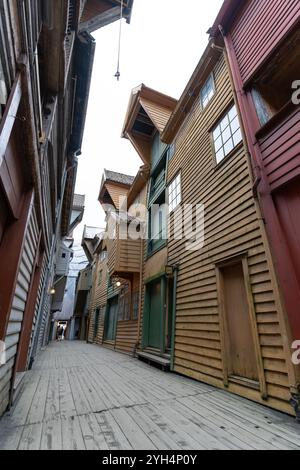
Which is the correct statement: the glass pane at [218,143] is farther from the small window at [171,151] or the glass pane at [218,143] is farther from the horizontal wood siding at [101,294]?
the horizontal wood siding at [101,294]

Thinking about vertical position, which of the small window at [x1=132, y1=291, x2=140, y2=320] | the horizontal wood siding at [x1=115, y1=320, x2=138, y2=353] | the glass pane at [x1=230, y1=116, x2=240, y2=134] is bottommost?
the horizontal wood siding at [x1=115, y1=320, x2=138, y2=353]

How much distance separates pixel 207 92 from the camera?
5.96m

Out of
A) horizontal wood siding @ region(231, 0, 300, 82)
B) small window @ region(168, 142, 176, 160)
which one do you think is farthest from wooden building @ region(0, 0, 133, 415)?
small window @ region(168, 142, 176, 160)

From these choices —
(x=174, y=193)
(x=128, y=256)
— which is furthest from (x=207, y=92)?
(x=128, y=256)

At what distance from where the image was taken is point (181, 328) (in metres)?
5.38

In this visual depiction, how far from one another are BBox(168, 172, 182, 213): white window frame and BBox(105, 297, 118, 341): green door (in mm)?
6302

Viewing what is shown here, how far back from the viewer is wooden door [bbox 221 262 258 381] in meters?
3.48

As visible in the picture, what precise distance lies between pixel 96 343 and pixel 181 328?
32.4 feet

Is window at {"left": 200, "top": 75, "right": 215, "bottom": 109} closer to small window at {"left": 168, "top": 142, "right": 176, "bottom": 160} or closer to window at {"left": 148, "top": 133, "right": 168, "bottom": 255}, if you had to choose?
small window at {"left": 168, "top": 142, "right": 176, "bottom": 160}

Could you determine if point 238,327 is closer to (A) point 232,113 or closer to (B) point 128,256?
(A) point 232,113

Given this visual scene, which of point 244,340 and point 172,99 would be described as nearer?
point 244,340

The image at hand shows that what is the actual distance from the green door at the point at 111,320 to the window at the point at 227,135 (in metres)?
8.58
